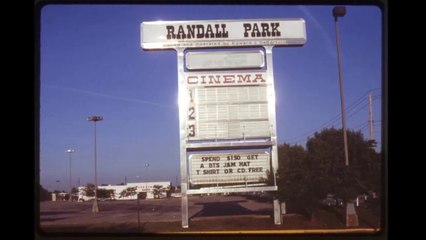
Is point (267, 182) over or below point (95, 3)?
below

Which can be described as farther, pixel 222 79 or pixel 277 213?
pixel 222 79

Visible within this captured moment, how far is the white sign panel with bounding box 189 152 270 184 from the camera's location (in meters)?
3.12

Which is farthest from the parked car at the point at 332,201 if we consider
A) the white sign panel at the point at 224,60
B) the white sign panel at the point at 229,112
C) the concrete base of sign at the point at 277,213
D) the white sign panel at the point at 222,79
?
the white sign panel at the point at 224,60

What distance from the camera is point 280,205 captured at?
9.98ft

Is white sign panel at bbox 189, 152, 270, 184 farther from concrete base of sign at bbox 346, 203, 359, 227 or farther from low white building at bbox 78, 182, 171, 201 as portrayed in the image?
concrete base of sign at bbox 346, 203, 359, 227

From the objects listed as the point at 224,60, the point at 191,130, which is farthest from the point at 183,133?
the point at 224,60

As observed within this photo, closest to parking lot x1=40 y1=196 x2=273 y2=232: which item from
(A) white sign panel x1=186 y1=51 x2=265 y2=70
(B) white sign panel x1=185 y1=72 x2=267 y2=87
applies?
(B) white sign panel x1=185 y1=72 x2=267 y2=87

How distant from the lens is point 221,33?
3086mm

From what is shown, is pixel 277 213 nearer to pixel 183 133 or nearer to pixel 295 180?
pixel 295 180

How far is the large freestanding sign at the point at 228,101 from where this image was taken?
307 cm

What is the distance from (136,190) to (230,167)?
26.8 inches
